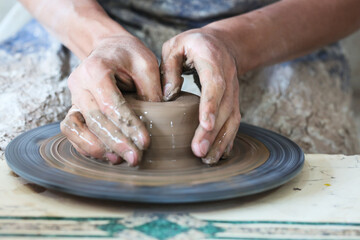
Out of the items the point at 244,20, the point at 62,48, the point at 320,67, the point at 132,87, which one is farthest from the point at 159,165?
the point at 320,67

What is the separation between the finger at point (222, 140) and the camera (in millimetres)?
1112

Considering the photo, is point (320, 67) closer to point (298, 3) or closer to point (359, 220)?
point (298, 3)

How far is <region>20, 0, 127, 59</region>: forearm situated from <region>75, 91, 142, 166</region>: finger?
379 mm

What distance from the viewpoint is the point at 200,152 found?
108 centimetres

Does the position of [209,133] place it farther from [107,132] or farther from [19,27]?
[19,27]

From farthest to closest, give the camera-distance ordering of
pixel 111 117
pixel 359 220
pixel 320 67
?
pixel 320 67 < pixel 111 117 < pixel 359 220

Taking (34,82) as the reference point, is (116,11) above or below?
above

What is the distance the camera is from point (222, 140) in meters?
1.14

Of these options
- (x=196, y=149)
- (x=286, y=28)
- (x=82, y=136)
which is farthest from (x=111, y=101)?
(x=286, y=28)

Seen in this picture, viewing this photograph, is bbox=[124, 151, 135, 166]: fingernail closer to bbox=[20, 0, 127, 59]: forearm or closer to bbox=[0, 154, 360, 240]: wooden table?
bbox=[0, 154, 360, 240]: wooden table

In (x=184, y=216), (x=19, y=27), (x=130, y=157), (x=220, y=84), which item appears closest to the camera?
(x=184, y=216)

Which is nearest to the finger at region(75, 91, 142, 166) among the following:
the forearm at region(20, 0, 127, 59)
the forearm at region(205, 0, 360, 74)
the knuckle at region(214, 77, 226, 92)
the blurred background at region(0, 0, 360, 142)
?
the knuckle at region(214, 77, 226, 92)

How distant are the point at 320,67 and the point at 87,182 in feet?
4.18

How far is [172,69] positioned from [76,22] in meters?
0.49
